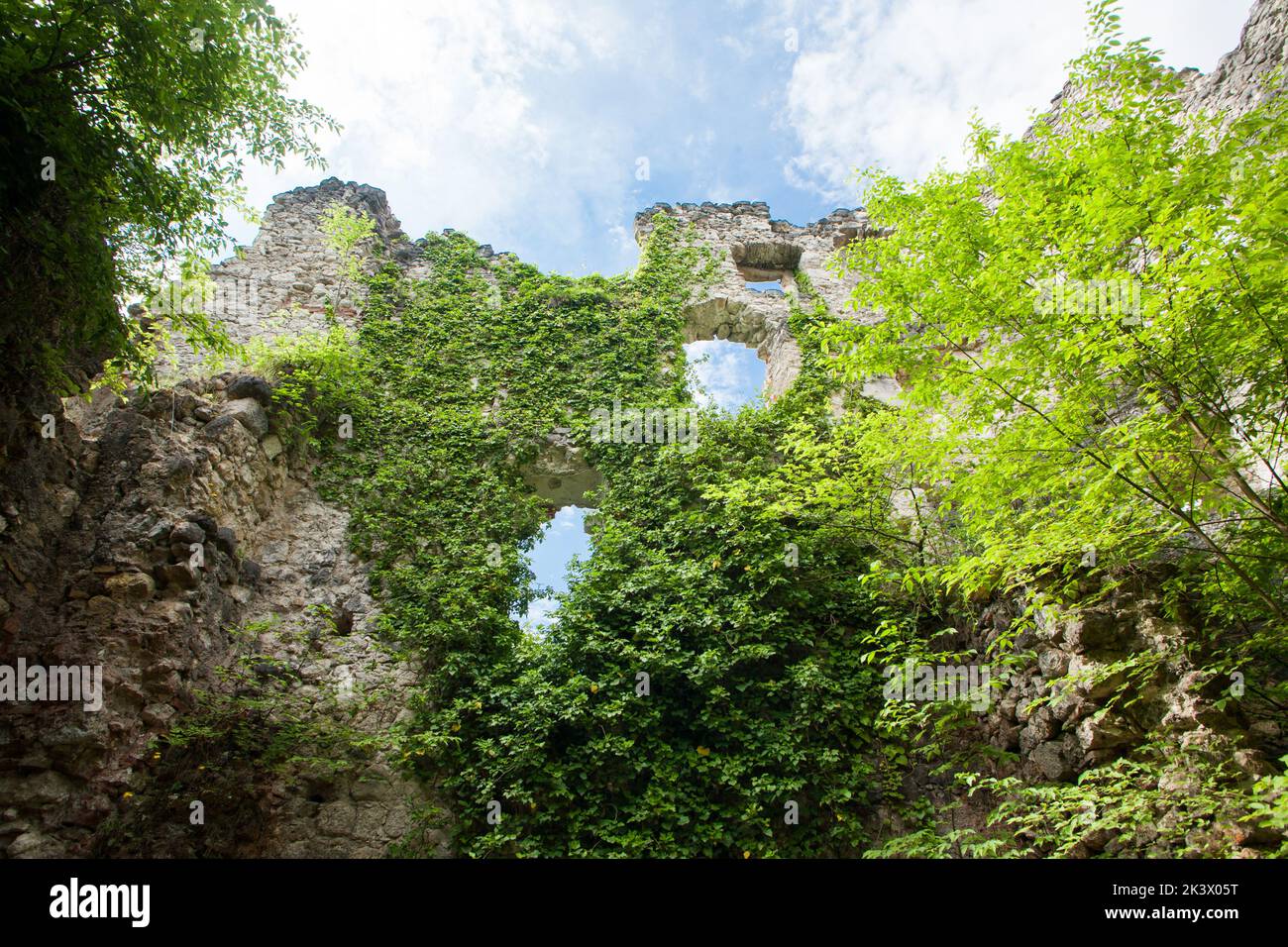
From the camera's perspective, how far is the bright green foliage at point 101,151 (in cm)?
508

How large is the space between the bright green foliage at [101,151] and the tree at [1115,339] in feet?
20.9

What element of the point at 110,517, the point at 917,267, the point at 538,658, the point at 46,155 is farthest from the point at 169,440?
the point at 917,267

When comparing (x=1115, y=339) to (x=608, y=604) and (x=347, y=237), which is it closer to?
(x=608, y=604)

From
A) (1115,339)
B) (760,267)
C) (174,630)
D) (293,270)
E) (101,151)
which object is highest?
(760,267)

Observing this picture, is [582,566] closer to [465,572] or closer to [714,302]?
[465,572]

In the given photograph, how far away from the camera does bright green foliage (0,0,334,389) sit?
5.08m

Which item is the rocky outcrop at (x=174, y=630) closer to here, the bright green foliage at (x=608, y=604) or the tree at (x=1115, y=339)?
the bright green foliage at (x=608, y=604)

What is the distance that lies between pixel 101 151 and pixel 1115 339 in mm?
7956

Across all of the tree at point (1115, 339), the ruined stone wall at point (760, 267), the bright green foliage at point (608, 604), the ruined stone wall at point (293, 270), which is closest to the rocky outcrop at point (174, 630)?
the bright green foliage at point (608, 604)

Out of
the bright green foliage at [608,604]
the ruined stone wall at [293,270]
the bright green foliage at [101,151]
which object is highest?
the ruined stone wall at [293,270]

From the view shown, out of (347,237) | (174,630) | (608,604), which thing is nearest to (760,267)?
(347,237)

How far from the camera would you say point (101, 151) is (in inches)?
220

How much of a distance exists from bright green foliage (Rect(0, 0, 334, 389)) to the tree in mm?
6360

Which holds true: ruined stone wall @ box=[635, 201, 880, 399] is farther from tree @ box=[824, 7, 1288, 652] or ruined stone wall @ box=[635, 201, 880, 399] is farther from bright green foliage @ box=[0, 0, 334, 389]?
bright green foliage @ box=[0, 0, 334, 389]
